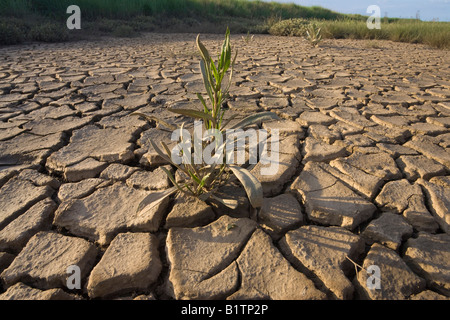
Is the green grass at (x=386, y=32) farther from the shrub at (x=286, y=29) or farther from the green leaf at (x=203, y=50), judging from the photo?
the green leaf at (x=203, y=50)

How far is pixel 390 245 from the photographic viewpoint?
1096 millimetres

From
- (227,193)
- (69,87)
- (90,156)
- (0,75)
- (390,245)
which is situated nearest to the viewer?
(390,245)

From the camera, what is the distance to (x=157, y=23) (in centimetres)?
887

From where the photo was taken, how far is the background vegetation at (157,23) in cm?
620

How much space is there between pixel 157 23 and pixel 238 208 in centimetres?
892

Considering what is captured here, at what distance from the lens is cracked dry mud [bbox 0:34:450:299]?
0.98 meters

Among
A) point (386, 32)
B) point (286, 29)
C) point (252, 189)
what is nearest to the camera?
point (252, 189)

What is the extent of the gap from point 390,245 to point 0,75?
4.03 m

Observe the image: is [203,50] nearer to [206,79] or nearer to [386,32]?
[206,79]

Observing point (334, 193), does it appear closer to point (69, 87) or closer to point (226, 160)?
point (226, 160)

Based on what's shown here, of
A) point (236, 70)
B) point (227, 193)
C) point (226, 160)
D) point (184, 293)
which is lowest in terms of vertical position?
point (184, 293)

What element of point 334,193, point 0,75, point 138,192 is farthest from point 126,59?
point 334,193

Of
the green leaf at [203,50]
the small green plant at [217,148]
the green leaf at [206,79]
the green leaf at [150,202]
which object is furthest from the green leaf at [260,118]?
the green leaf at [150,202]

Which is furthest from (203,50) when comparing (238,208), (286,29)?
(286,29)
